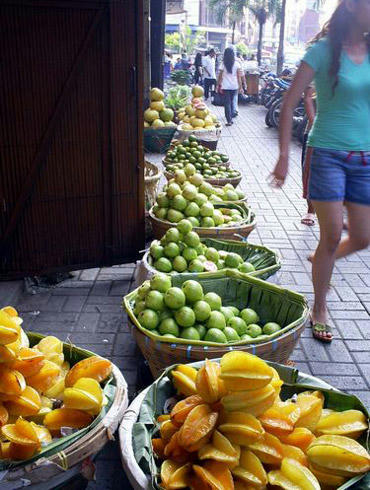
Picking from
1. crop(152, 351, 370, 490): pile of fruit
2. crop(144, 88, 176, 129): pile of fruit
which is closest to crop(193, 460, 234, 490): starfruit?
crop(152, 351, 370, 490): pile of fruit

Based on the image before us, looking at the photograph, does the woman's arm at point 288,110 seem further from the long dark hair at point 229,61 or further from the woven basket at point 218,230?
the long dark hair at point 229,61

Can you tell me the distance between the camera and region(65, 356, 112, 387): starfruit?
7.23 feet

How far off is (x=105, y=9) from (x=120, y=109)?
729 millimetres

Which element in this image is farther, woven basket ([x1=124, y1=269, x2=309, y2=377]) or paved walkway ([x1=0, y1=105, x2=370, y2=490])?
paved walkway ([x1=0, y1=105, x2=370, y2=490])

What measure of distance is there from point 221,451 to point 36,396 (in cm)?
83

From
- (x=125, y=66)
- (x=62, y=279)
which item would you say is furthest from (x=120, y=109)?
(x=62, y=279)

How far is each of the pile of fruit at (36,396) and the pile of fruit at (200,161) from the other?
13.8 feet

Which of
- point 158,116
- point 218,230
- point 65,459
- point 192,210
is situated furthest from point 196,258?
point 158,116

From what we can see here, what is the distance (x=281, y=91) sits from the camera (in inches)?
561

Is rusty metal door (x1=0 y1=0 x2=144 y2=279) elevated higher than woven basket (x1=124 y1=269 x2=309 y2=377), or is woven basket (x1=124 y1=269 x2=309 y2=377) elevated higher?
rusty metal door (x1=0 y1=0 x2=144 y2=279)

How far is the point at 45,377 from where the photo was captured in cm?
219

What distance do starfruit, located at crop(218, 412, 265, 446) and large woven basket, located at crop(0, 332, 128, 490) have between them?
0.51 m

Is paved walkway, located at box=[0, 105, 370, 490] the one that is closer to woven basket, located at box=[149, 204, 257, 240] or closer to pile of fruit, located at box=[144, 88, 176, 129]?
woven basket, located at box=[149, 204, 257, 240]

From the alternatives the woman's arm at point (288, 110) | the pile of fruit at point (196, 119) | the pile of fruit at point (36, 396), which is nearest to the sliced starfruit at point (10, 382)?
the pile of fruit at point (36, 396)
